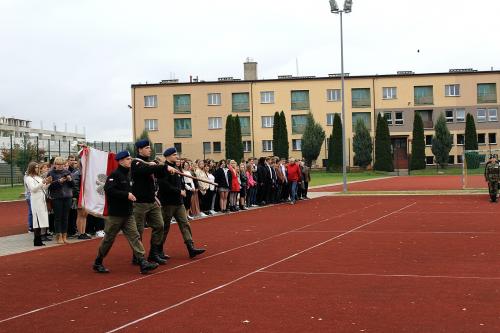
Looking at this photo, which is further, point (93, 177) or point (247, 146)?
point (247, 146)

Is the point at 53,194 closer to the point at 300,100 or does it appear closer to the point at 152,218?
the point at 152,218

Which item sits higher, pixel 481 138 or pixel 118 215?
pixel 481 138

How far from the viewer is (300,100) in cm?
8056

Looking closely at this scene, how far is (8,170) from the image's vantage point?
45.9 metres

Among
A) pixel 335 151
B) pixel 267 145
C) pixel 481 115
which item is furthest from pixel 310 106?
pixel 481 115

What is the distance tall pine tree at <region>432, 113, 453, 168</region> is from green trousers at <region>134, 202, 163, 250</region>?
209ft

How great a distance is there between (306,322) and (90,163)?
29.6 ft

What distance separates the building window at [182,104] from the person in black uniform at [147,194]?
7030 centimetres

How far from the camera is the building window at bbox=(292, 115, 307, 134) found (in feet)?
264

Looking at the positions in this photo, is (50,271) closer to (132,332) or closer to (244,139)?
(132,332)

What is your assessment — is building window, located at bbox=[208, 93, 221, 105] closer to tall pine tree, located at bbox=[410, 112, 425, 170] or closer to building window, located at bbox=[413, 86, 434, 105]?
building window, located at bbox=[413, 86, 434, 105]

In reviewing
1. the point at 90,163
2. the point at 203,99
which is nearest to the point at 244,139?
the point at 203,99

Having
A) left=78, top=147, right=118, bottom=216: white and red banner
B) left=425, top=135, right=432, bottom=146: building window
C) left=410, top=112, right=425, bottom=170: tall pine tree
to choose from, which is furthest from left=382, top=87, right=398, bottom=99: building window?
left=78, top=147, right=118, bottom=216: white and red banner

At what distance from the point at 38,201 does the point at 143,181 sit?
15.1 feet
